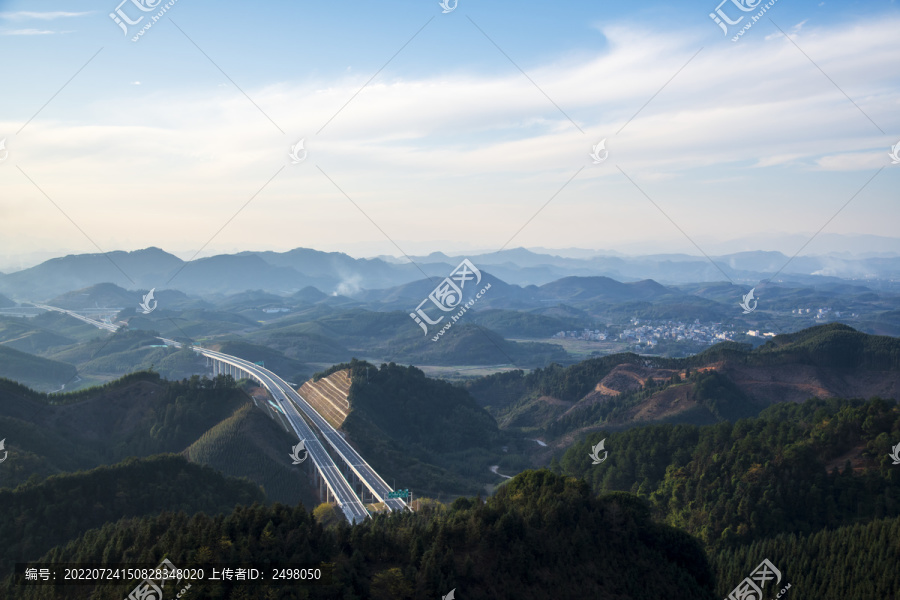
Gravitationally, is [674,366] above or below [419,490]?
above

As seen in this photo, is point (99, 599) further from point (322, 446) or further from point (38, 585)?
point (322, 446)

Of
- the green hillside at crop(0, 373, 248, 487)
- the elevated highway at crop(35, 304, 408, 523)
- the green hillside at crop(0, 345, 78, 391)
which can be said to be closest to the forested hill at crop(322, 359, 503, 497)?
the elevated highway at crop(35, 304, 408, 523)

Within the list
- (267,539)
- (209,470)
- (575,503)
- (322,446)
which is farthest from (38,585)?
(322,446)

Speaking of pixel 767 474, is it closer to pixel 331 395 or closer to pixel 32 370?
pixel 331 395

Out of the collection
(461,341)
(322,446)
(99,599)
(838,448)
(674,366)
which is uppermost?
(461,341)

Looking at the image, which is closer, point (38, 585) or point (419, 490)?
point (38, 585)
